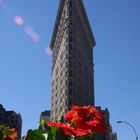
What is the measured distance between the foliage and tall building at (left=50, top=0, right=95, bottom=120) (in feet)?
415

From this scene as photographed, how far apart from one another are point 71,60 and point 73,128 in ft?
454

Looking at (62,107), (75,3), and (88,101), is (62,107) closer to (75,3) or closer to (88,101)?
(88,101)

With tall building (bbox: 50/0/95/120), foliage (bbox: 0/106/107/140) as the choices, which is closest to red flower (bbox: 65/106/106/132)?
foliage (bbox: 0/106/107/140)

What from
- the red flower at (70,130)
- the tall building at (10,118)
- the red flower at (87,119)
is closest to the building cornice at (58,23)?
the tall building at (10,118)

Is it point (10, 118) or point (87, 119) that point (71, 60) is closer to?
point (10, 118)

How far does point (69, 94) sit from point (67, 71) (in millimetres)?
8379

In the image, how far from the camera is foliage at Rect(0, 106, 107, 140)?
343 centimetres

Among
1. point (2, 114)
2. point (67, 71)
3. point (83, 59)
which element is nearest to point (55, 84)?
point (83, 59)

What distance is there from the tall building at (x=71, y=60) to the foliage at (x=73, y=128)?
4980 inches

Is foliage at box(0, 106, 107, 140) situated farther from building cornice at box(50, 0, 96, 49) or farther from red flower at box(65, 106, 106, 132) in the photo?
building cornice at box(50, 0, 96, 49)

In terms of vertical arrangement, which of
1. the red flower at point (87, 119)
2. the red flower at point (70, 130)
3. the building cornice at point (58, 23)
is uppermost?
the building cornice at point (58, 23)

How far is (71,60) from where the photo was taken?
Answer: 142 metres

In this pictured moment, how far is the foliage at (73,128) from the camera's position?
11.2 feet

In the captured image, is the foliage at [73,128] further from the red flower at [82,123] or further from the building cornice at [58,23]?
the building cornice at [58,23]
